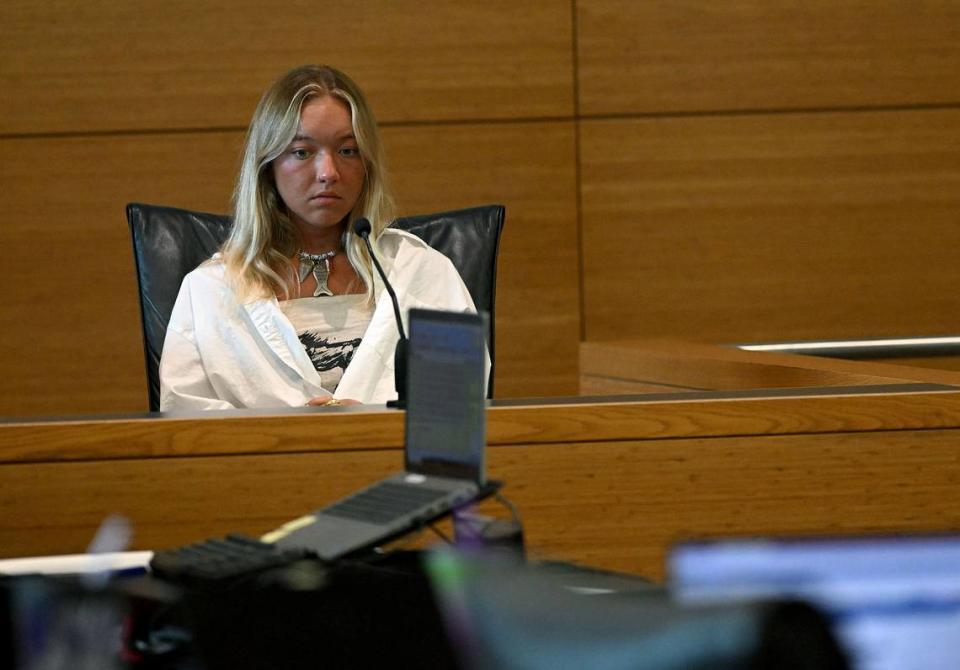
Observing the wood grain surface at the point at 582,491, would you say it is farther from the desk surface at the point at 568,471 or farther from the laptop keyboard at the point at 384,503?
the laptop keyboard at the point at 384,503

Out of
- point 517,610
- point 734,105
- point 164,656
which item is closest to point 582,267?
point 734,105

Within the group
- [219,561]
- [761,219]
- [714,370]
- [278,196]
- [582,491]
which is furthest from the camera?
[761,219]

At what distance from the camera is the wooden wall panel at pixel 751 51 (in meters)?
3.95

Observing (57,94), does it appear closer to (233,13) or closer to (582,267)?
(233,13)

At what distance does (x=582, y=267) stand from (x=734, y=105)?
66 cm

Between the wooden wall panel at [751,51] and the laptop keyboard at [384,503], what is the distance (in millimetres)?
2749

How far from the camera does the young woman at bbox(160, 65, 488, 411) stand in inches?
101

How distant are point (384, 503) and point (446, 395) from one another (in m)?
0.13

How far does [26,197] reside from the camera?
394cm

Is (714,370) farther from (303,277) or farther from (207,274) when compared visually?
(207,274)

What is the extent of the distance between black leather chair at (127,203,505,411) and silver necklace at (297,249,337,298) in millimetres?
174

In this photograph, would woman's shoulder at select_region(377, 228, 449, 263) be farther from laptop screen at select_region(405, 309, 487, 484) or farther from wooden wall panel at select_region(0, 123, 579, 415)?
laptop screen at select_region(405, 309, 487, 484)

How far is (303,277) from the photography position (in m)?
2.75

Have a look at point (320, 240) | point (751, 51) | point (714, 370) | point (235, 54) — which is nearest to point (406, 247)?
point (320, 240)
